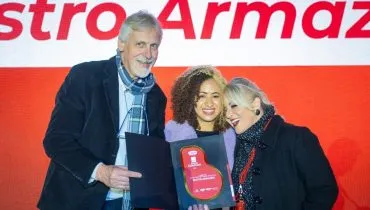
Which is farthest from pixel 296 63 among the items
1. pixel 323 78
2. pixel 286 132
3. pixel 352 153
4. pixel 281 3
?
pixel 286 132

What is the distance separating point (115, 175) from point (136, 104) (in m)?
0.49

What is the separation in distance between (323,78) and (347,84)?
191 mm

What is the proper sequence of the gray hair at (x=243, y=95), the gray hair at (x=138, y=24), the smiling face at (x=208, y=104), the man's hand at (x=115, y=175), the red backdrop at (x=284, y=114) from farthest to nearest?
the red backdrop at (x=284, y=114) → the smiling face at (x=208, y=104) → the gray hair at (x=138, y=24) → the gray hair at (x=243, y=95) → the man's hand at (x=115, y=175)

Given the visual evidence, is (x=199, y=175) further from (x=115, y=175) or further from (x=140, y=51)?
(x=140, y=51)

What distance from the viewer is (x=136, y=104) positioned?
2484mm

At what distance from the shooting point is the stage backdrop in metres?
3.40

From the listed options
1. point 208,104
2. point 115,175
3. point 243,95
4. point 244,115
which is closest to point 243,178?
point 244,115

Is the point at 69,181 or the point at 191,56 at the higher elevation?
the point at 191,56

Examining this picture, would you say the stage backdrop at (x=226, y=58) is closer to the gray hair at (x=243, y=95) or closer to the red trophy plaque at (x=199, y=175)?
the gray hair at (x=243, y=95)

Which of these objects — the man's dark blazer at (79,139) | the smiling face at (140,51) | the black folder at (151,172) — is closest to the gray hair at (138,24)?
the smiling face at (140,51)

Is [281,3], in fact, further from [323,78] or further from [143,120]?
[143,120]

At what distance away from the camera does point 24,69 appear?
3.50m

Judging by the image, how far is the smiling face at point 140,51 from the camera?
250 cm

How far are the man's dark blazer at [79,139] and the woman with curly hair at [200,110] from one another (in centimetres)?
63
